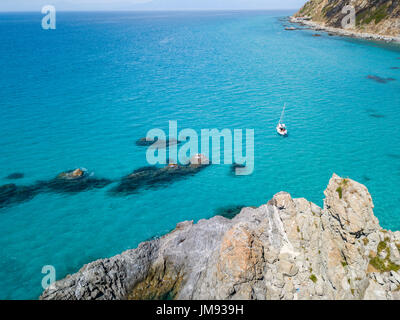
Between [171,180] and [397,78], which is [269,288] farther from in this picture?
[397,78]

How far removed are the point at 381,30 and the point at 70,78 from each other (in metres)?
145

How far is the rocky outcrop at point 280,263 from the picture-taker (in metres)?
17.6

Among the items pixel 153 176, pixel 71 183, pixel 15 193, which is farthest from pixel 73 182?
pixel 153 176

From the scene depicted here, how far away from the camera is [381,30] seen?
134m

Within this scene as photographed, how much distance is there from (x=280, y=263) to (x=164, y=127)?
3904 centimetres

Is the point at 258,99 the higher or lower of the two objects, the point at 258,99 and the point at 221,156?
the higher

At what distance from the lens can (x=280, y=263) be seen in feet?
61.4

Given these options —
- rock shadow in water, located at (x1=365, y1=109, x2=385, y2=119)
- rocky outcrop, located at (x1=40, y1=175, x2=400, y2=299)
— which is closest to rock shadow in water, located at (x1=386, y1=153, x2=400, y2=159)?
rock shadow in water, located at (x1=365, y1=109, x2=385, y2=119)

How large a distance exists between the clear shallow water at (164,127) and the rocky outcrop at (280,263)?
24.4ft

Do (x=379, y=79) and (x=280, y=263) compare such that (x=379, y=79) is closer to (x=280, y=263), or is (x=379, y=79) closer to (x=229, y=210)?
(x=229, y=210)

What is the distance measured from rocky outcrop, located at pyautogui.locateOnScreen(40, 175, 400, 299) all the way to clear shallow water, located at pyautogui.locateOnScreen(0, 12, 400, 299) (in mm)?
7429

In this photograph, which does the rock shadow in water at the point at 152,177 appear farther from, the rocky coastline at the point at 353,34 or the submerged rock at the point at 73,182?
the rocky coastline at the point at 353,34

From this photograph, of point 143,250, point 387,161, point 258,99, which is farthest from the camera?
point 258,99

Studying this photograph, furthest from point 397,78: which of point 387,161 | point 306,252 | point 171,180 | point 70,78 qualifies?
point 70,78
